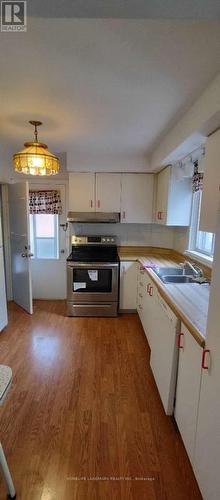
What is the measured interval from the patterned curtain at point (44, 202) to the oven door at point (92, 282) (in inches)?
40.6

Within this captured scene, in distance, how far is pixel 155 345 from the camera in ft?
6.99

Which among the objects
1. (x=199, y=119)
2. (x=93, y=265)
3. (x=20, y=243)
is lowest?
(x=93, y=265)

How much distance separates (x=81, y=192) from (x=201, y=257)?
186 centimetres

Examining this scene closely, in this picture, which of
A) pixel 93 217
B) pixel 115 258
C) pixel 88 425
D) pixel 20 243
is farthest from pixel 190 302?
pixel 20 243

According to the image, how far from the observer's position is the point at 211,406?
3.65ft

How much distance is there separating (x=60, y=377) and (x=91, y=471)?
85 centimetres

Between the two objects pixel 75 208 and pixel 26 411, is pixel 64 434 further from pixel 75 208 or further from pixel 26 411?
pixel 75 208

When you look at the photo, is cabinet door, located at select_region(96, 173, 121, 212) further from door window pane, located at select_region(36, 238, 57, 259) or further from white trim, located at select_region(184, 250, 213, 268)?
white trim, located at select_region(184, 250, 213, 268)

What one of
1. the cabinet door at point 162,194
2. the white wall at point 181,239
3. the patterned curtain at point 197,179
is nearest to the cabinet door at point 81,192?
the cabinet door at point 162,194

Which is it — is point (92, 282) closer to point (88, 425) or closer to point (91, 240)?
point (91, 240)

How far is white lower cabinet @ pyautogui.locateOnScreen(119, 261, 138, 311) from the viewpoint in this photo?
3.36m

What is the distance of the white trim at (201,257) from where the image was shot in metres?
2.32

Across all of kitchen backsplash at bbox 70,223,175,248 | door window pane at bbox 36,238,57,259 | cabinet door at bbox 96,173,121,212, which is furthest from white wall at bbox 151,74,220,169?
door window pane at bbox 36,238,57,259

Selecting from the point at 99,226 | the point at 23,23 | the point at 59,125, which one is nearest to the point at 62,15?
the point at 23,23
